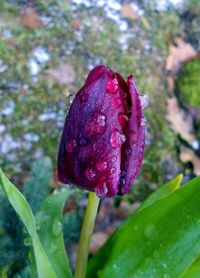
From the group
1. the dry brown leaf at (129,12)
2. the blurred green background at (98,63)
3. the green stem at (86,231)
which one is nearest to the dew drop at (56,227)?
the green stem at (86,231)

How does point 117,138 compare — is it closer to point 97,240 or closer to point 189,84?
point 97,240

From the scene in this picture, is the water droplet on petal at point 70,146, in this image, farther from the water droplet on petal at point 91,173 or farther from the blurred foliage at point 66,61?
the blurred foliage at point 66,61

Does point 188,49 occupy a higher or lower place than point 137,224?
lower

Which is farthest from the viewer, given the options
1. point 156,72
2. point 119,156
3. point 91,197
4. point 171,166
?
point 156,72

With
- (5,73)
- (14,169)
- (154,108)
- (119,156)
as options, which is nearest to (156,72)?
(154,108)

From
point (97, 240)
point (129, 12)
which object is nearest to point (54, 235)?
point (97, 240)

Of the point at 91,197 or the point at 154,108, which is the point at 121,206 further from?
the point at 91,197

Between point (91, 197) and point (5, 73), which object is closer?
point (91, 197)
